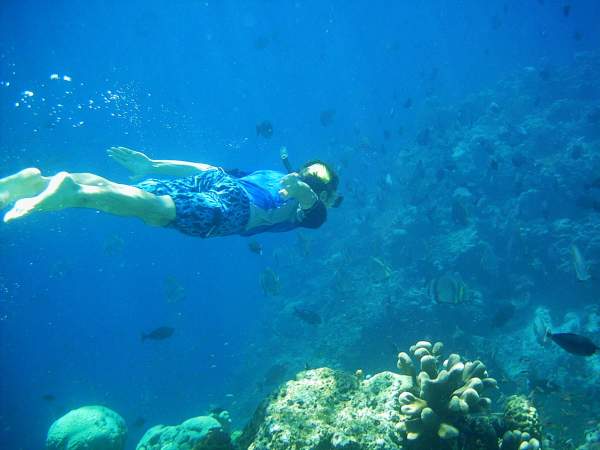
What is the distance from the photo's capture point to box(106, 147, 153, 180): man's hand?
5871 mm

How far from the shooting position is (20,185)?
4.18 m

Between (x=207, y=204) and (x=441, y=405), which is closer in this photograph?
(x=441, y=405)

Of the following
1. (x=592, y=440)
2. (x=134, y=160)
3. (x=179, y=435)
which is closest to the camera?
(x=134, y=160)

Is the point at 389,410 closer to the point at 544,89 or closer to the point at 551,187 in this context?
the point at 551,187

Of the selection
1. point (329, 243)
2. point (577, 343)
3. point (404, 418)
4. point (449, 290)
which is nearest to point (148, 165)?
point (404, 418)

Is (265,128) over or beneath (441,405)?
over

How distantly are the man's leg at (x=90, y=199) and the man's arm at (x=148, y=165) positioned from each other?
1.55 meters

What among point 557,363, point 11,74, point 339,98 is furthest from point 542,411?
point 339,98

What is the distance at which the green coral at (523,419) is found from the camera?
3457 mm

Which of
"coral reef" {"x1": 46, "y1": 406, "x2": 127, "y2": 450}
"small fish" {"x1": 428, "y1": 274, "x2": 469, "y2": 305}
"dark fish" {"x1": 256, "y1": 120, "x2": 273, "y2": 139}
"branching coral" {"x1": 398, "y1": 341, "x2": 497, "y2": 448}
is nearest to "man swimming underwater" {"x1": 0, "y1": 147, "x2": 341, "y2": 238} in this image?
"branching coral" {"x1": 398, "y1": 341, "x2": 497, "y2": 448}

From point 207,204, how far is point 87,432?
7.41m

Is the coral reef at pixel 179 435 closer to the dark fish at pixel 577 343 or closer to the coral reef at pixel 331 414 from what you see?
the coral reef at pixel 331 414

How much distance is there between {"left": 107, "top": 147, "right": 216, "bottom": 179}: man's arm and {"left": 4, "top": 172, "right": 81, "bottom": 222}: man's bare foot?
224 cm

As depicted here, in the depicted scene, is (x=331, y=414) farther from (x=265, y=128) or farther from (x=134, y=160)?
(x=265, y=128)
